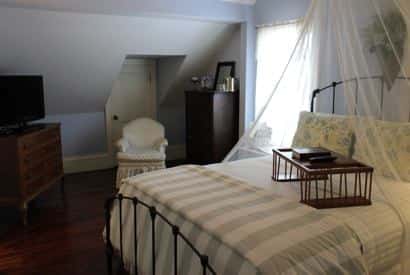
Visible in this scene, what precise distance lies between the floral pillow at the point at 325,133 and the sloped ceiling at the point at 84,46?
7.74 ft

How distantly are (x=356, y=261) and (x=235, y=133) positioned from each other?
3666mm

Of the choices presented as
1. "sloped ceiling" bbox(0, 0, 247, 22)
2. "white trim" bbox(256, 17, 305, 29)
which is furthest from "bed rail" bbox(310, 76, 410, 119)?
"sloped ceiling" bbox(0, 0, 247, 22)

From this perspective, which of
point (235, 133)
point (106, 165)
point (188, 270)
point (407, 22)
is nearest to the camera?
point (188, 270)

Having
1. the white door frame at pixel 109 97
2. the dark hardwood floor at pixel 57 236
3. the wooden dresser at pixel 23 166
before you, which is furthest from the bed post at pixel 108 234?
the white door frame at pixel 109 97

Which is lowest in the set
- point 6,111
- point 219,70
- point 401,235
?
point 401,235

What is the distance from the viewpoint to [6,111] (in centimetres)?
411

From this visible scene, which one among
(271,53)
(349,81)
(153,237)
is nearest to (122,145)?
(271,53)

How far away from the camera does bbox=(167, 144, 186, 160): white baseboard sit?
6703 millimetres

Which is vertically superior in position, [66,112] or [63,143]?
[66,112]

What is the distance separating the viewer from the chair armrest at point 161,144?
17.0 ft

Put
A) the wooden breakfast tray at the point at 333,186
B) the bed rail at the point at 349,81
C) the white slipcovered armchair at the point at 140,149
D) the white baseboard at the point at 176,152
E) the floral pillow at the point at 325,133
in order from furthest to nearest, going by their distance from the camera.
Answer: the white baseboard at the point at 176,152, the white slipcovered armchair at the point at 140,149, the floral pillow at the point at 325,133, the bed rail at the point at 349,81, the wooden breakfast tray at the point at 333,186

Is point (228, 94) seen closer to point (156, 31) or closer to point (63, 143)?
point (156, 31)

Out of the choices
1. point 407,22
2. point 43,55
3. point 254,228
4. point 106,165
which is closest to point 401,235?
point 254,228

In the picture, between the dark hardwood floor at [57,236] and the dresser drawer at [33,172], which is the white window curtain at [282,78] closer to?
the dark hardwood floor at [57,236]
